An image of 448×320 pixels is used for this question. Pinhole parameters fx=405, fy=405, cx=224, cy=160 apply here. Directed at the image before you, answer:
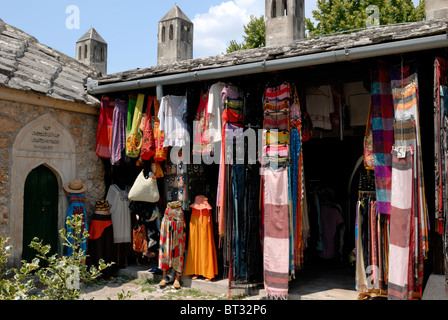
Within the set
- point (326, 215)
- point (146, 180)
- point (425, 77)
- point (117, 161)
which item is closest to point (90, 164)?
point (117, 161)

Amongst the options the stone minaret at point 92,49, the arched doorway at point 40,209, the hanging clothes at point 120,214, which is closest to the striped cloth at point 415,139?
the hanging clothes at point 120,214

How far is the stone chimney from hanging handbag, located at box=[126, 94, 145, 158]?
7.80 metres

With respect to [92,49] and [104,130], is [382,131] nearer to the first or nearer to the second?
[104,130]

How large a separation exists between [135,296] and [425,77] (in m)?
4.54

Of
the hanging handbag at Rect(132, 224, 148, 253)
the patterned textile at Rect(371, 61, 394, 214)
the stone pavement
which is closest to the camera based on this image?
the patterned textile at Rect(371, 61, 394, 214)

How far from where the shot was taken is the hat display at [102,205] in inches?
249

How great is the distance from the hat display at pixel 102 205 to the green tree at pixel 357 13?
17061 mm

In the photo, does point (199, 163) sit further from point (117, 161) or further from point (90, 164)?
point (90, 164)

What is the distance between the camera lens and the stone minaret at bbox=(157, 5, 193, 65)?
76.0 feet

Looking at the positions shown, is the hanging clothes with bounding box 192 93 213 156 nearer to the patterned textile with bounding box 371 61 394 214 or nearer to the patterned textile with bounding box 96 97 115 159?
the patterned textile with bounding box 96 97 115 159

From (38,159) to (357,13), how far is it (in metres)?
18.5

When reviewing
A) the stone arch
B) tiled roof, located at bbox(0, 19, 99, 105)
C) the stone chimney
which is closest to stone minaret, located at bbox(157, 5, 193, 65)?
the stone chimney

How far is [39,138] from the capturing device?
19.0 feet

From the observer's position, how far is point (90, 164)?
6.54 meters
